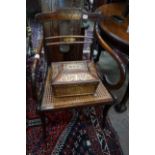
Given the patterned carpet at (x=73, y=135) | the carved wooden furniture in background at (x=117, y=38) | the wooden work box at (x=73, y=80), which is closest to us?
the wooden work box at (x=73, y=80)

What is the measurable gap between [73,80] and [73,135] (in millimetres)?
519

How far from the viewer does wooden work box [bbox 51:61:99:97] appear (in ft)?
3.22

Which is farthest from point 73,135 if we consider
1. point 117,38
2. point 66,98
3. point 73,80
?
point 117,38

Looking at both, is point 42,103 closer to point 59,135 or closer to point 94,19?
point 59,135

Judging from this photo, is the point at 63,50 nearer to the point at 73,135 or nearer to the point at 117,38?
the point at 117,38

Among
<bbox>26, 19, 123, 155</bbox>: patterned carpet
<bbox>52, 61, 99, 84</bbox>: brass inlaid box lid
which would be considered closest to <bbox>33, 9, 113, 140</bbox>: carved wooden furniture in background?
Answer: <bbox>52, 61, 99, 84</bbox>: brass inlaid box lid

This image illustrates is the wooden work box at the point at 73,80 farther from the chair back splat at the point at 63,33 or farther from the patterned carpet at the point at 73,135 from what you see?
the patterned carpet at the point at 73,135

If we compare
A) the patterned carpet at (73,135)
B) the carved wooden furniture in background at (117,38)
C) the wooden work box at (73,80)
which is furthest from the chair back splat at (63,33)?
the patterned carpet at (73,135)

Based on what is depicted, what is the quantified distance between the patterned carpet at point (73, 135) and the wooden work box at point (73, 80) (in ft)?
1.00

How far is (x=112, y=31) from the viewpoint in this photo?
126cm

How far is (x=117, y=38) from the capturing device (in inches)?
46.9

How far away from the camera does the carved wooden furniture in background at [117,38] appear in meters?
1.11
